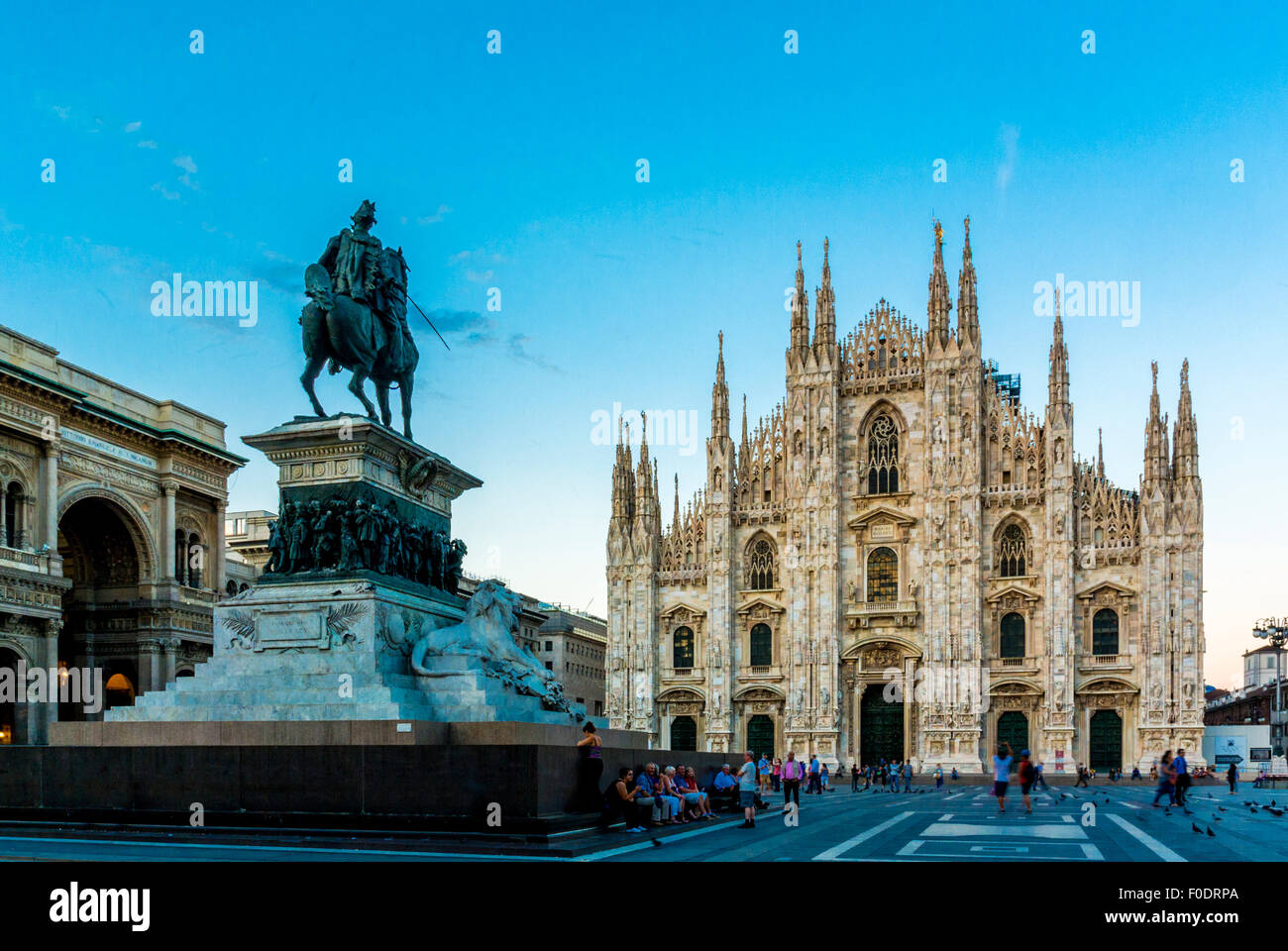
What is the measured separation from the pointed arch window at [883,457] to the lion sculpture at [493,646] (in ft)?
137

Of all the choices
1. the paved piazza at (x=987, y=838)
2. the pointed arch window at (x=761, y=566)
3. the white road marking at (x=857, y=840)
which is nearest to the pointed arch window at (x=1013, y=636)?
the pointed arch window at (x=761, y=566)

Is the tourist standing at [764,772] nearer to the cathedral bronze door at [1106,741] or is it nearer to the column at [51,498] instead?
the cathedral bronze door at [1106,741]

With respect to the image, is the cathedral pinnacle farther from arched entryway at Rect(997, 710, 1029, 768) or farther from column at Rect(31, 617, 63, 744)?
column at Rect(31, 617, 63, 744)

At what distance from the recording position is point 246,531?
79.6 meters

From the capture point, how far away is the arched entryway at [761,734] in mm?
57531

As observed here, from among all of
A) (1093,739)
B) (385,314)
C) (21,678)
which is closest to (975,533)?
(1093,739)

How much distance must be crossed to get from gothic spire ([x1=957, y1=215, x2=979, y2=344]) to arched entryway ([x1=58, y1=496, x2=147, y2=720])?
34688 millimetres

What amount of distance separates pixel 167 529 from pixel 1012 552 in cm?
3438

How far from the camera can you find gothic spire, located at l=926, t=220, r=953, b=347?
55.7 m

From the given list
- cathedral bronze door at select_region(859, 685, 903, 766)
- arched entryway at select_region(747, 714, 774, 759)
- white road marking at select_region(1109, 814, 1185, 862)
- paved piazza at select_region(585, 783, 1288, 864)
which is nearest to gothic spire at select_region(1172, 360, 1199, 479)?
cathedral bronze door at select_region(859, 685, 903, 766)

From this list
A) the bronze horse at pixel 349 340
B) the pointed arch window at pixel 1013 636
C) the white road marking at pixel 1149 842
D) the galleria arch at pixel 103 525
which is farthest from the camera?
the pointed arch window at pixel 1013 636
